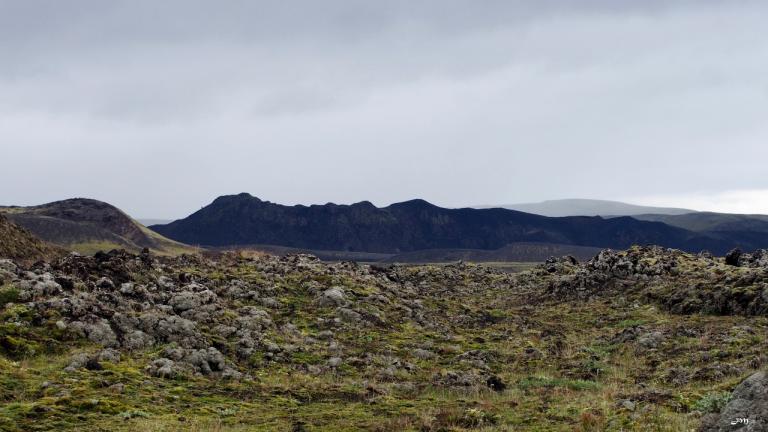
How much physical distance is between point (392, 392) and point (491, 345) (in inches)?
390

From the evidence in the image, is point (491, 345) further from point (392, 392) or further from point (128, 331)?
point (128, 331)

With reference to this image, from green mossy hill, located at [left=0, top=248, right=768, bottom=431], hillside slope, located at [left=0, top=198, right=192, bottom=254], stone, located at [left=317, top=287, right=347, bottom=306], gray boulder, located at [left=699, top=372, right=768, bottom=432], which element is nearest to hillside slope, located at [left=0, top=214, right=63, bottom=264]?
green mossy hill, located at [left=0, top=248, right=768, bottom=431]

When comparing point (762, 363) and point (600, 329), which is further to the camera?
point (600, 329)

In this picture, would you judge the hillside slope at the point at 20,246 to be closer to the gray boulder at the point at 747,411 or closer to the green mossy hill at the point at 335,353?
the green mossy hill at the point at 335,353

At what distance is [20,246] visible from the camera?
4888cm

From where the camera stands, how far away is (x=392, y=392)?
59.2 feet

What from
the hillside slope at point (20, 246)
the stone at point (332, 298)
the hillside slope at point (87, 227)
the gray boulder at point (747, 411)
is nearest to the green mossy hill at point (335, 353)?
the stone at point (332, 298)

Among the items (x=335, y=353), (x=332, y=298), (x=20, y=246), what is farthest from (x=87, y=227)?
(x=335, y=353)

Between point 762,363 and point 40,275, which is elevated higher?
point 40,275

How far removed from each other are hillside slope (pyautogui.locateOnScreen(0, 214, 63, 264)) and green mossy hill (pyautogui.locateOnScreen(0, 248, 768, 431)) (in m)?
21.0

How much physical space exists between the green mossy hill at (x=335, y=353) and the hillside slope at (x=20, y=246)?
2096cm

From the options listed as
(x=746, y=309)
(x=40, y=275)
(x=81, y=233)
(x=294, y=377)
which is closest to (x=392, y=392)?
(x=294, y=377)

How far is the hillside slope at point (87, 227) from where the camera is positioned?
129375 mm

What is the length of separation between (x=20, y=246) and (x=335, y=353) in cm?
4115
